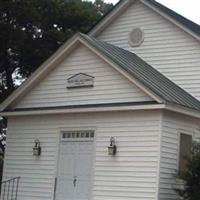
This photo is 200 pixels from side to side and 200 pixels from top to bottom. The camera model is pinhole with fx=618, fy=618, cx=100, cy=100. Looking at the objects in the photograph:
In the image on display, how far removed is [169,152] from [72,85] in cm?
442

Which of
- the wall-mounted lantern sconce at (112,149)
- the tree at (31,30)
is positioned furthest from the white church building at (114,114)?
the tree at (31,30)

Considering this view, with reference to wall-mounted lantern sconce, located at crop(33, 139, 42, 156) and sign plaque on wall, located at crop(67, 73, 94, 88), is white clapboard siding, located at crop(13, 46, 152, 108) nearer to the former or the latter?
sign plaque on wall, located at crop(67, 73, 94, 88)

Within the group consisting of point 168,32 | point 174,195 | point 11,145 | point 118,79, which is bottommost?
point 174,195

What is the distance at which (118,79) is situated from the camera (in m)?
20.3

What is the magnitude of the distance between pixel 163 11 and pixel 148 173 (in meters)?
7.23

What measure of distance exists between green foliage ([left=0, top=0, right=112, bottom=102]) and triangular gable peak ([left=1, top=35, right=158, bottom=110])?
8.85 metres

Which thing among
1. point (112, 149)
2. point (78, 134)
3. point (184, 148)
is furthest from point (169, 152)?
point (78, 134)

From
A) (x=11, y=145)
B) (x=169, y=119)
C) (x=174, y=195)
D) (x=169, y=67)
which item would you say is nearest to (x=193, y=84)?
(x=169, y=67)

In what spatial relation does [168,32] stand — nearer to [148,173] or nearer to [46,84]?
[46,84]

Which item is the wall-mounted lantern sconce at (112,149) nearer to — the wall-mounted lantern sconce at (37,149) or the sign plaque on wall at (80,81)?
the sign plaque on wall at (80,81)

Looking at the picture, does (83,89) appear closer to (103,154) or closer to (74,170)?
(103,154)

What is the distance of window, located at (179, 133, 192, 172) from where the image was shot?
19.9 m

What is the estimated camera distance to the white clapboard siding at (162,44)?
22.3 metres

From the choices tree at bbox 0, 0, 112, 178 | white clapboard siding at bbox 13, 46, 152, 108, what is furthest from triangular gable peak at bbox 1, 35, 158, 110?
tree at bbox 0, 0, 112, 178
